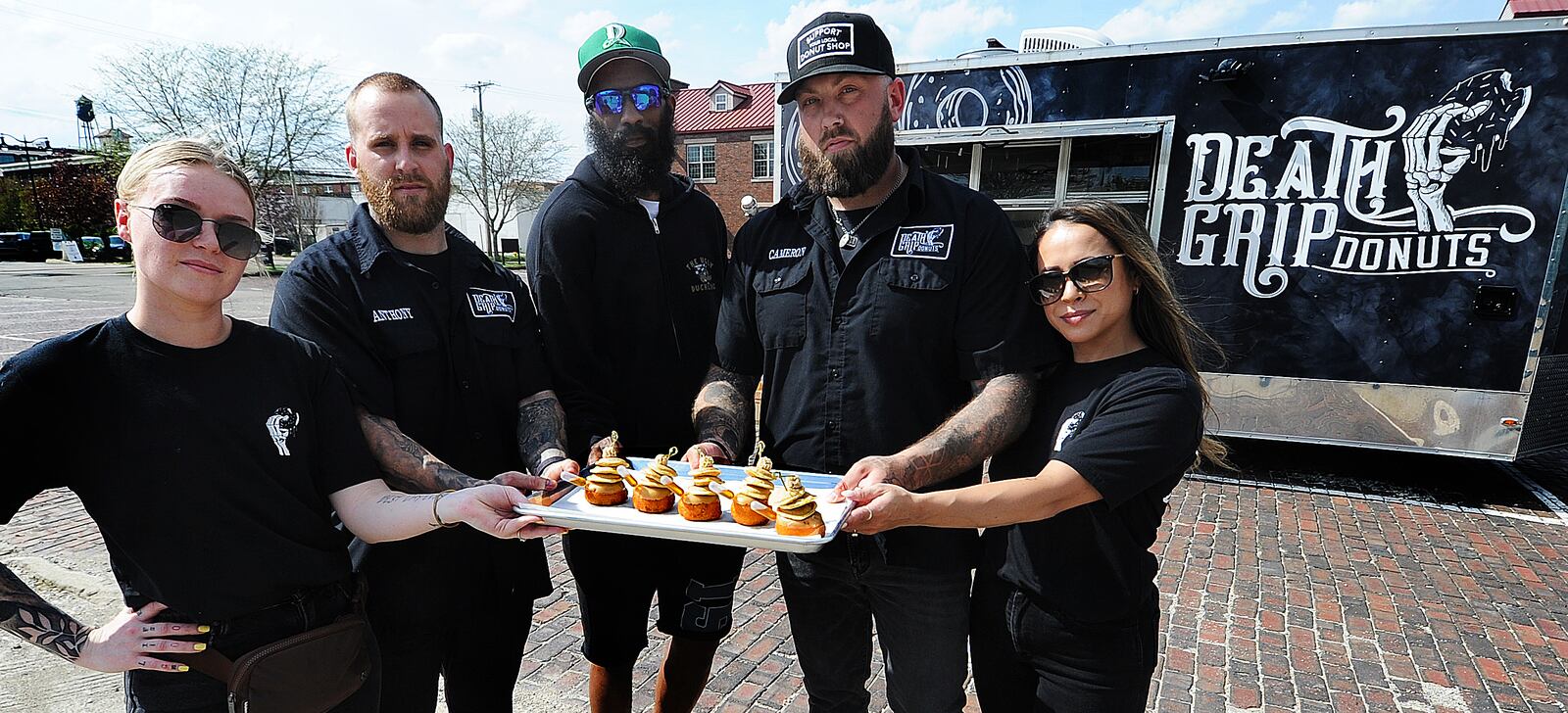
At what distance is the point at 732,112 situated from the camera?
145 ft

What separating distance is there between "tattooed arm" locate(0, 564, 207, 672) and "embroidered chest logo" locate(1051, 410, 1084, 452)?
235 centimetres

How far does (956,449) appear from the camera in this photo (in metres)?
2.27

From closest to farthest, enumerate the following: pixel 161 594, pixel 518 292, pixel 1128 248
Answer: pixel 161 594
pixel 1128 248
pixel 518 292

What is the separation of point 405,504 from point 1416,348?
7.37 metres

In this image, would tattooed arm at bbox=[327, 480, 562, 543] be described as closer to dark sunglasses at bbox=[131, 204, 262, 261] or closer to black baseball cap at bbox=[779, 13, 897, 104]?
dark sunglasses at bbox=[131, 204, 262, 261]

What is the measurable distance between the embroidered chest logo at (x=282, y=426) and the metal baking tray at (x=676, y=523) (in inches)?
24.7

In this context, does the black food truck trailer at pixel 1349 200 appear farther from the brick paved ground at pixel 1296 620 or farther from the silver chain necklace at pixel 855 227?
the silver chain necklace at pixel 855 227

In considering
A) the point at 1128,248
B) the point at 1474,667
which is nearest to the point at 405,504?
the point at 1128,248

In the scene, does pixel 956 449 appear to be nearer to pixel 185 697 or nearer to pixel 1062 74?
pixel 185 697

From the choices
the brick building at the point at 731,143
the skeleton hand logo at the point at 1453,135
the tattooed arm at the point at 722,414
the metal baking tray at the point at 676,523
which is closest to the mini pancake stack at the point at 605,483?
A: the metal baking tray at the point at 676,523

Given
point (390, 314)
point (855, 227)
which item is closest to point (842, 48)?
point (855, 227)

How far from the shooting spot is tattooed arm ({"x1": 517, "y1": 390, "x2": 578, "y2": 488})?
2.55 meters

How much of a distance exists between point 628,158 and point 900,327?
4.71 feet

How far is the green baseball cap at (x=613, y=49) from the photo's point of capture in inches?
120
